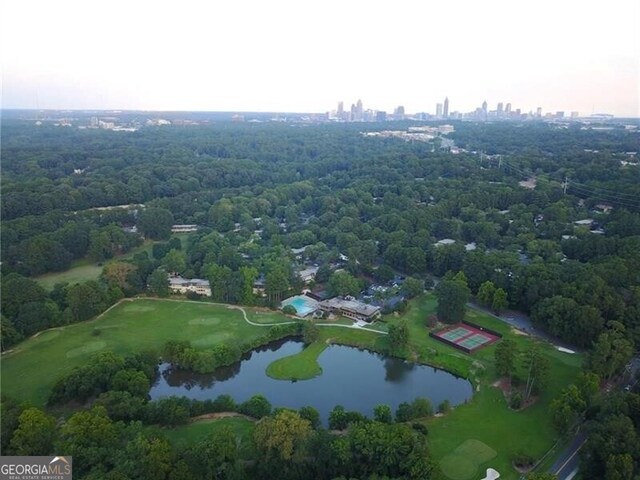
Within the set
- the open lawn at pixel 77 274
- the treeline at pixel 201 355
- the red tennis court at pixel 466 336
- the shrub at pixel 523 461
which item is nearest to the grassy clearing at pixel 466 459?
the shrub at pixel 523 461

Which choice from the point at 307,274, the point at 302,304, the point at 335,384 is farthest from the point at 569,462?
the point at 307,274

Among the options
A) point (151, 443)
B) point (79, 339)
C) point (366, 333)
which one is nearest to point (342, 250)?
point (366, 333)

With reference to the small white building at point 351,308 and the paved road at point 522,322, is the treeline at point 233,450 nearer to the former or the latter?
the small white building at point 351,308

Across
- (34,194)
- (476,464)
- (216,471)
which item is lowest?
(476,464)

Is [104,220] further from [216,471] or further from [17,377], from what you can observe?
[216,471]

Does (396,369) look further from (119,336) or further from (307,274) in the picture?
(119,336)

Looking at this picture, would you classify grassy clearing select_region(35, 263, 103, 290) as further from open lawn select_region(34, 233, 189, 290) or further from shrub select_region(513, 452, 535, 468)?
shrub select_region(513, 452, 535, 468)
